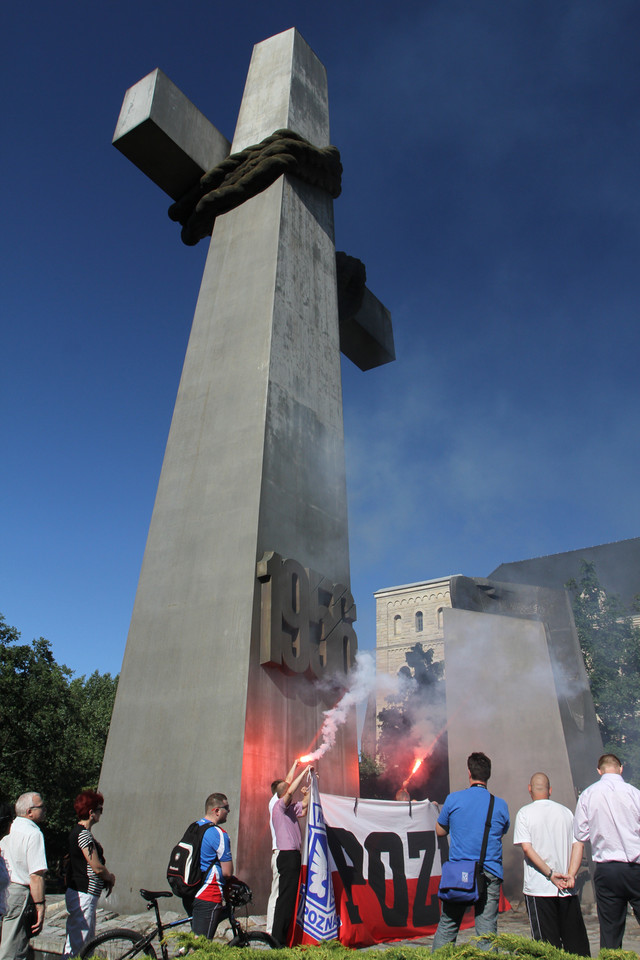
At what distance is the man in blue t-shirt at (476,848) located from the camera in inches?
189

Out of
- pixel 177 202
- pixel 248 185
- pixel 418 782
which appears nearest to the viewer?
pixel 248 185

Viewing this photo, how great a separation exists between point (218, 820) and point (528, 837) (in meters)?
2.49

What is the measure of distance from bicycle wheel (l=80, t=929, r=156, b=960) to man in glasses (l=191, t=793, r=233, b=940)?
0.42m

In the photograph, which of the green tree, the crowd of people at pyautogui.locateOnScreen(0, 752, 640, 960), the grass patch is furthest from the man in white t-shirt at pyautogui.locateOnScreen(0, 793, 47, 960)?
the green tree

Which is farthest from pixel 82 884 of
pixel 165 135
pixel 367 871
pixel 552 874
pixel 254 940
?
pixel 165 135

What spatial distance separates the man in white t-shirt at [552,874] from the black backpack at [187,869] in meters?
2.50

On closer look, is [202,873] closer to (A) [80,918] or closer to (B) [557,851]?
(A) [80,918]

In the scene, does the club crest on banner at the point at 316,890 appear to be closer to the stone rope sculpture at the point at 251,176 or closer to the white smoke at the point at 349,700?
the white smoke at the point at 349,700

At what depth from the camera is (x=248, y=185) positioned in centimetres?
1309

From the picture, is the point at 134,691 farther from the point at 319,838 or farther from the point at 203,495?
the point at 319,838

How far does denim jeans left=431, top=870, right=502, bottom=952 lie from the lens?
4781 mm

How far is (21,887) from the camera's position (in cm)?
474

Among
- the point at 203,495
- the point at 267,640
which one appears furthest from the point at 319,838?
the point at 203,495

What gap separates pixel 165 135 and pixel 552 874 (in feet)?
44.9
